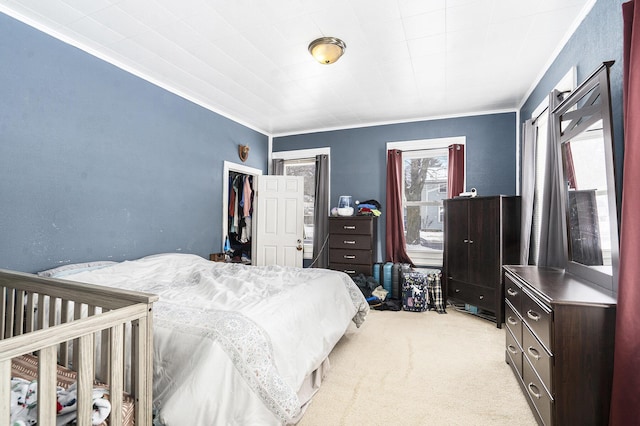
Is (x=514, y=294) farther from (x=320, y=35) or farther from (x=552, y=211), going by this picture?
(x=320, y=35)

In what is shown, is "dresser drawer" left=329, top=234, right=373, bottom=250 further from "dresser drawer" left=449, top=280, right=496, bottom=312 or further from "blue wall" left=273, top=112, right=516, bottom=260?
"dresser drawer" left=449, top=280, right=496, bottom=312

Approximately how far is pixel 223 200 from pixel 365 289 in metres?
2.29

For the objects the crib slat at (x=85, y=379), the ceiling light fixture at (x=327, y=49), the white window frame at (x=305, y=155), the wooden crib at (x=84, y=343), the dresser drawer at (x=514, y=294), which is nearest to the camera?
the wooden crib at (x=84, y=343)

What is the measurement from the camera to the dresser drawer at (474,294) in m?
3.39

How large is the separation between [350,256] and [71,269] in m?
3.13

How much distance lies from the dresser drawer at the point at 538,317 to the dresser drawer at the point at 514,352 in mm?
336

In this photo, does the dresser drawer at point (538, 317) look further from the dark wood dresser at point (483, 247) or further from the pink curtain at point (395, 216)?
the pink curtain at point (395, 216)

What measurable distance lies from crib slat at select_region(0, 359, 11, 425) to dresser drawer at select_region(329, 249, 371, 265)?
3.77m

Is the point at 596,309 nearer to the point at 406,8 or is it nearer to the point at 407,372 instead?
the point at 407,372

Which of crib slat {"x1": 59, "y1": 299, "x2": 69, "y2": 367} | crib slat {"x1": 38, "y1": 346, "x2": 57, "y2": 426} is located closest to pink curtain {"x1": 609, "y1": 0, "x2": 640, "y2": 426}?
crib slat {"x1": 38, "y1": 346, "x2": 57, "y2": 426}

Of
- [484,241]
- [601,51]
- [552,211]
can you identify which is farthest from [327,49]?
[484,241]

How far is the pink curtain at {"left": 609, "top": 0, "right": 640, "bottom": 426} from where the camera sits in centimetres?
117

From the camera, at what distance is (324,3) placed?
6.74ft

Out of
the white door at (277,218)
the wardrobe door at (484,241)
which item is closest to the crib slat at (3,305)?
the white door at (277,218)
